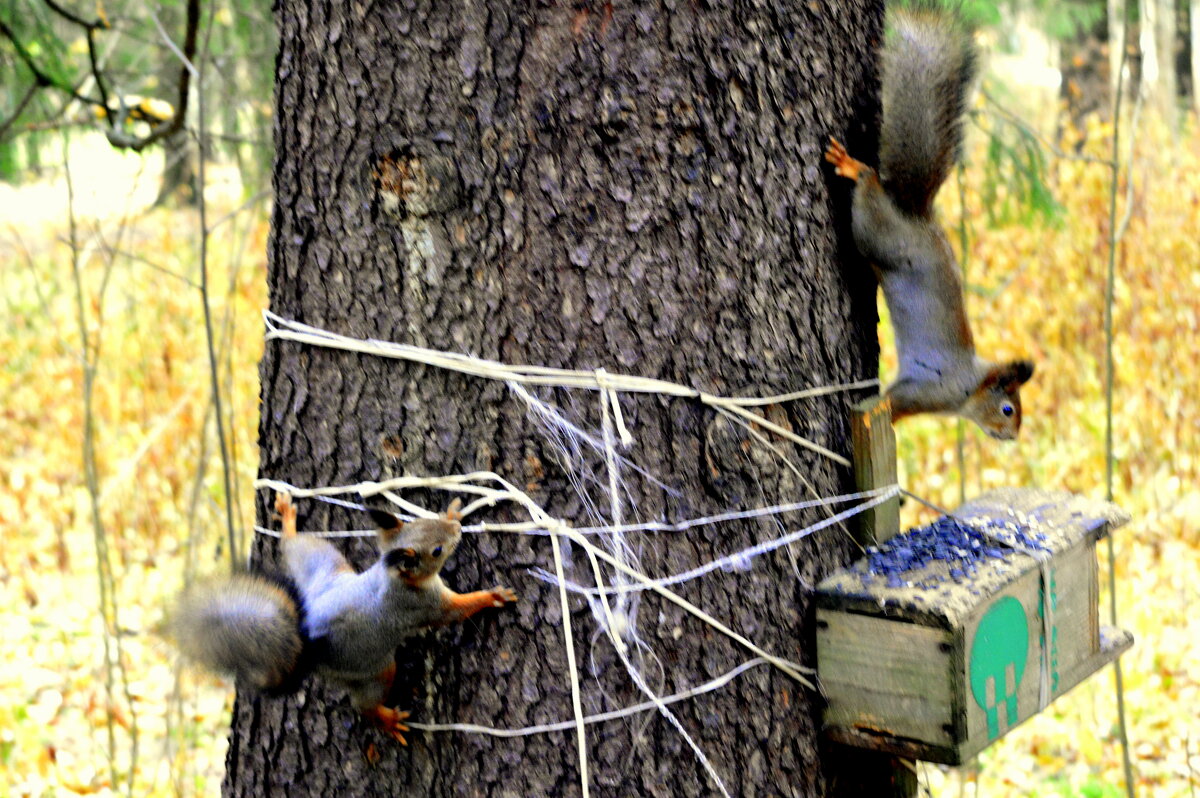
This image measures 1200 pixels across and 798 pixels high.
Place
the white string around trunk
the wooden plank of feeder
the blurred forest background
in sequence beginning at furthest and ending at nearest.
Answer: the blurred forest background < the wooden plank of feeder < the white string around trunk

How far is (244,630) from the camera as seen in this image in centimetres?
145

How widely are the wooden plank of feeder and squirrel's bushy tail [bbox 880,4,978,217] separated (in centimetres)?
43

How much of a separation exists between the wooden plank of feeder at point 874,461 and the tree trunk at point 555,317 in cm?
13

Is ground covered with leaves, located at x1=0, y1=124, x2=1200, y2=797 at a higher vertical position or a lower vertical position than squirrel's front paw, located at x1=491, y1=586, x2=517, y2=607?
lower

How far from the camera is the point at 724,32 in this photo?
5.11 ft

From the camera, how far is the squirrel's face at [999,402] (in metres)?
2.75

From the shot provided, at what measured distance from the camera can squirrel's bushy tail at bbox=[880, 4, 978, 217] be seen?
74.3 inches

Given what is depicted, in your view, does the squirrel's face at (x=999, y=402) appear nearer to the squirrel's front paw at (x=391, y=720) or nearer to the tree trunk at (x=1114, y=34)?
the squirrel's front paw at (x=391, y=720)

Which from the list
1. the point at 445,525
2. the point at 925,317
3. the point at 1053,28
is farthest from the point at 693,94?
the point at 1053,28

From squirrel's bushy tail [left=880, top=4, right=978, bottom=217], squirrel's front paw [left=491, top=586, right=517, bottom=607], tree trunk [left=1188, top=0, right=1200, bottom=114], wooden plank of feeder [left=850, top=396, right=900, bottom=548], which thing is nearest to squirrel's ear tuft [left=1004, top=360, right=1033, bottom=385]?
squirrel's bushy tail [left=880, top=4, right=978, bottom=217]

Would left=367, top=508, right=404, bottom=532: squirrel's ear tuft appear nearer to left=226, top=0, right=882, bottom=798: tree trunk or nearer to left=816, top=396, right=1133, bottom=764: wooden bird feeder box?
left=226, top=0, right=882, bottom=798: tree trunk

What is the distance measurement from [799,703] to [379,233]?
0.89 m

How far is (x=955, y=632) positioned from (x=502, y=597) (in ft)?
1.96

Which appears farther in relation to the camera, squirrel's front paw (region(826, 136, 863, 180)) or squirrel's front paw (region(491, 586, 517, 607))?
squirrel's front paw (region(826, 136, 863, 180))
